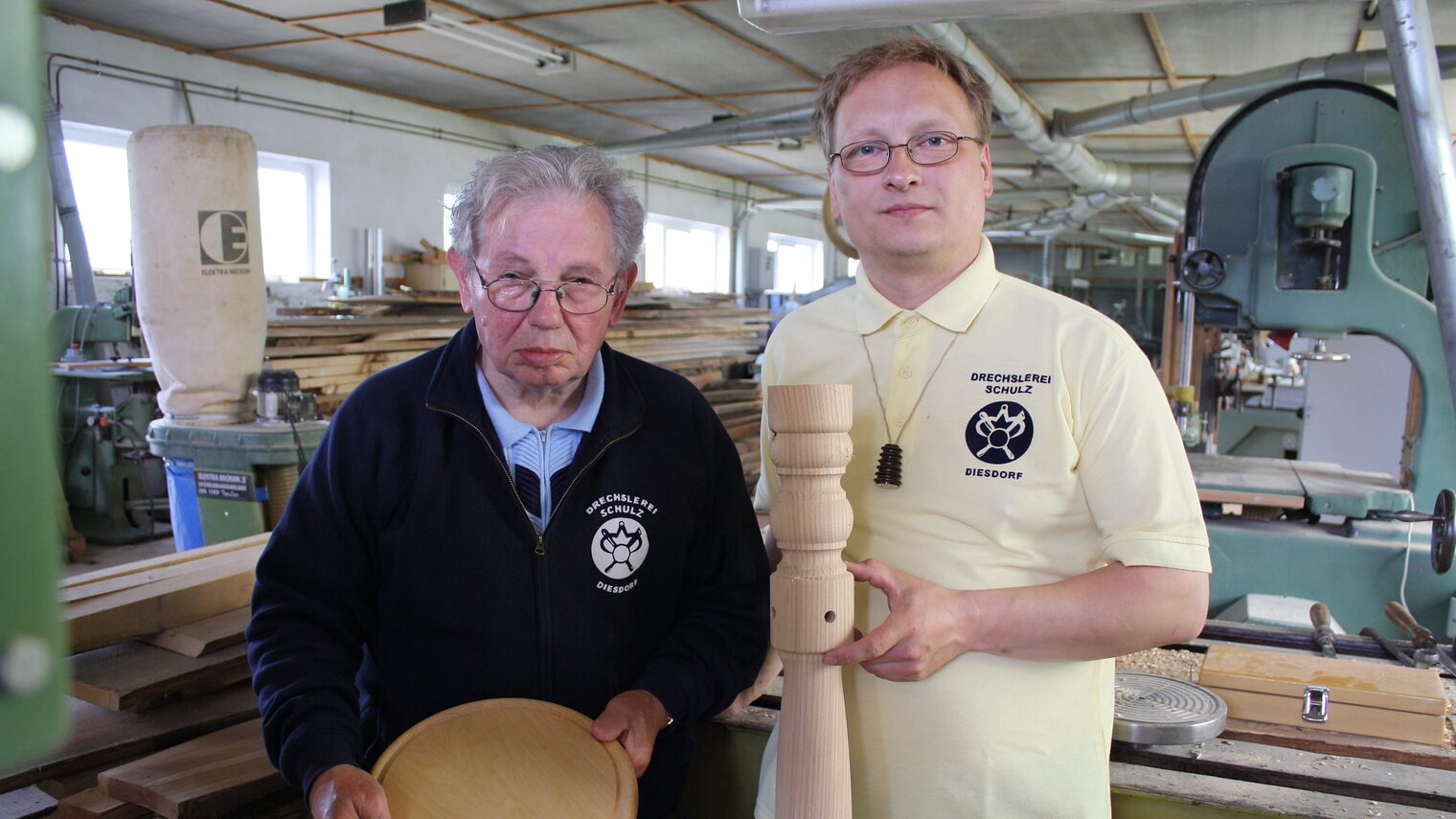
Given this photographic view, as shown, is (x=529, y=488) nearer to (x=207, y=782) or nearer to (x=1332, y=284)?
(x=207, y=782)

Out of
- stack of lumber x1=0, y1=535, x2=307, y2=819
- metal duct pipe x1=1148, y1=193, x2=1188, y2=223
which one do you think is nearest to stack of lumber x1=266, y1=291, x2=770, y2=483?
stack of lumber x1=0, y1=535, x2=307, y2=819

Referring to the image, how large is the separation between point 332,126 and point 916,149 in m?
8.51

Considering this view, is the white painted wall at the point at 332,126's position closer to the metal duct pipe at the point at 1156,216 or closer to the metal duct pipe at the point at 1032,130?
the metal duct pipe at the point at 1032,130

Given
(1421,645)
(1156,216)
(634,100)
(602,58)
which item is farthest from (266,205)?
(1156,216)

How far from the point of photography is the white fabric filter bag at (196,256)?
3129 mm

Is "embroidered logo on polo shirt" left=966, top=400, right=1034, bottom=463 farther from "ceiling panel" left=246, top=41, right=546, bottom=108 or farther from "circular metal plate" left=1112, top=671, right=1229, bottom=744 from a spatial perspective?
"ceiling panel" left=246, top=41, right=546, bottom=108

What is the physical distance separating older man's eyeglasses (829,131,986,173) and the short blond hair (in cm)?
4

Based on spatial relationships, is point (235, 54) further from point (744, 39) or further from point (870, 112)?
point (870, 112)

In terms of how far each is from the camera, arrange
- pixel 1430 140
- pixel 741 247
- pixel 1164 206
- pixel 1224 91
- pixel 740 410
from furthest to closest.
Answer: pixel 741 247 < pixel 1164 206 < pixel 740 410 < pixel 1224 91 < pixel 1430 140

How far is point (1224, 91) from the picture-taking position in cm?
649

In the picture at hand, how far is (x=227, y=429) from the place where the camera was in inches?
129

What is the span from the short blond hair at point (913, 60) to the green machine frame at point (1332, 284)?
2.07m

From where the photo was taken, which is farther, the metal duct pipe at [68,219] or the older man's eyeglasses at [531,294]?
the metal duct pipe at [68,219]

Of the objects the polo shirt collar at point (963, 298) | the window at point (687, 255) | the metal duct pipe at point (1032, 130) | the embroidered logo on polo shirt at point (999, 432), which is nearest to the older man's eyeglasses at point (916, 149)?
the polo shirt collar at point (963, 298)
